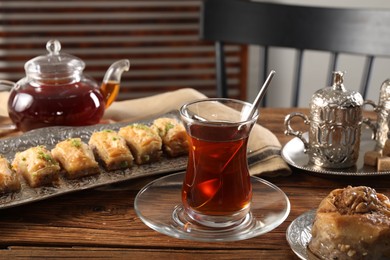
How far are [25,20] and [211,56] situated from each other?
1.07 meters

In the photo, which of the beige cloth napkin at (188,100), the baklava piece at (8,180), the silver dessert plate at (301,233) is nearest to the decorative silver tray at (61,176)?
the baklava piece at (8,180)

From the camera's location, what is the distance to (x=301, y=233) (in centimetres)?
107

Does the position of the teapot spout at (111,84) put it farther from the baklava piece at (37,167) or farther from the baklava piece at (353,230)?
the baklava piece at (353,230)

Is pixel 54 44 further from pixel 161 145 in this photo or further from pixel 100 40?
pixel 100 40

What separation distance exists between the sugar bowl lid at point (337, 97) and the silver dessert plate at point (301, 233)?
301 millimetres

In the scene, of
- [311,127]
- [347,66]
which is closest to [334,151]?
[311,127]

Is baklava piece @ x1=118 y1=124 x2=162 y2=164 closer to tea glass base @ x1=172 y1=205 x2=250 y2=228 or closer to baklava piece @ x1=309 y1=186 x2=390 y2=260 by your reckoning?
tea glass base @ x1=172 y1=205 x2=250 y2=228

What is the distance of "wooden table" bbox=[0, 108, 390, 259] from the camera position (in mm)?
1049

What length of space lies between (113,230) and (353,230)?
16.3 inches

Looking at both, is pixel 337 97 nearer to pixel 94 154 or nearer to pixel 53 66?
pixel 94 154

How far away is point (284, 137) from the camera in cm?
161

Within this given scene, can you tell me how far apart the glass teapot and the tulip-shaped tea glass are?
565mm

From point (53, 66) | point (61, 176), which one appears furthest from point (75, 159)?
point (53, 66)

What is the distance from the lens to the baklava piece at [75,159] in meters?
1.31
